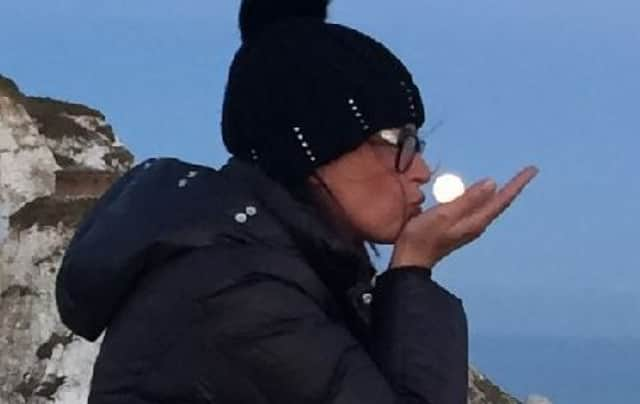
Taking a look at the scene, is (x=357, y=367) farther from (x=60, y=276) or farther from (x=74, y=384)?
(x=74, y=384)

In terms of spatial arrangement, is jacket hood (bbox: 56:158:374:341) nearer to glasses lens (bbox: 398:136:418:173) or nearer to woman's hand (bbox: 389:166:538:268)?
woman's hand (bbox: 389:166:538:268)

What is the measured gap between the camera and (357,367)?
5.48 meters

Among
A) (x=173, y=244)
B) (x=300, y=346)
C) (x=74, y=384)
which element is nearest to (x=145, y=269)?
(x=173, y=244)

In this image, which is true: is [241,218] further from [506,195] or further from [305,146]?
[506,195]

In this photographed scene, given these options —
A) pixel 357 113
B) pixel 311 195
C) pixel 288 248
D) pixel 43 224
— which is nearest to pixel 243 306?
pixel 288 248

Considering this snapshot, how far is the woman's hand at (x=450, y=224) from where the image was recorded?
5.91 meters

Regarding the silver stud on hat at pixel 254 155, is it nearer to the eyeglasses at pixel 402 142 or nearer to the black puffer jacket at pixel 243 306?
the black puffer jacket at pixel 243 306

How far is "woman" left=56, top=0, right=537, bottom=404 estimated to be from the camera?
18.0 feet

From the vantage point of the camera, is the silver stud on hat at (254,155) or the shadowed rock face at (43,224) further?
the shadowed rock face at (43,224)

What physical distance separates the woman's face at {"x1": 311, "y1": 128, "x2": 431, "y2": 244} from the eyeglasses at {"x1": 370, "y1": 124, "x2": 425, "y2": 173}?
1 centimetres

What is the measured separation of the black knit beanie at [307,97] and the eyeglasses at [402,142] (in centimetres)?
2

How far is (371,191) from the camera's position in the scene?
5.87 m

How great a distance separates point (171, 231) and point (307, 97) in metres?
0.67

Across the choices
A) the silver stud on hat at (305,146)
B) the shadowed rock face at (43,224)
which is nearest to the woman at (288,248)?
the silver stud on hat at (305,146)
